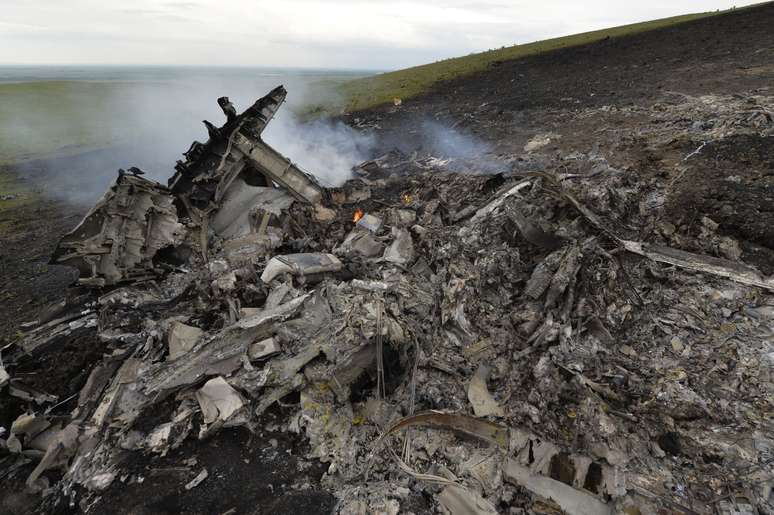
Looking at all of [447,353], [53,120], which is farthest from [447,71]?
[53,120]

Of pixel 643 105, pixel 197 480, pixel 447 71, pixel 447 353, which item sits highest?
pixel 447 71

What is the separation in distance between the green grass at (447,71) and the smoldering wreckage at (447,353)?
16.2m

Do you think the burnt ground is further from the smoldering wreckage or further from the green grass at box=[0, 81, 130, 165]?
the green grass at box=[0, 81, 130, 165]

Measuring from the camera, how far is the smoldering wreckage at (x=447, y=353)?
3801 mm

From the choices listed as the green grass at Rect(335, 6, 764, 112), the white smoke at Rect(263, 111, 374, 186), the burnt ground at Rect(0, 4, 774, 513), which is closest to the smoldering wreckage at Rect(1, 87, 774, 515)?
the burnt ground at Rect(0, 4, 774, 513)

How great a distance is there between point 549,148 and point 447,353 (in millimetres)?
7037

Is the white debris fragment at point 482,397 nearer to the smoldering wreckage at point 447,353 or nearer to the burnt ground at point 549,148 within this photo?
the smoldering wreckage at point 447,353

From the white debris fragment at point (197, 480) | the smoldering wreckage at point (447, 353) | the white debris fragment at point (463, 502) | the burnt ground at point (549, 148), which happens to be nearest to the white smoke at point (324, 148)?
the burnt ground at point (549, 148)

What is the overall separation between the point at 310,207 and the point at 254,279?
2.70 m

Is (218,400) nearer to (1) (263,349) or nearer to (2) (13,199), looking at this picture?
(1) (263,349)

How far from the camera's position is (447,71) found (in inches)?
999

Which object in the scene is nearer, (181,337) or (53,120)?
(181,337)

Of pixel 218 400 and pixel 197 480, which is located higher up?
pixel 218 400

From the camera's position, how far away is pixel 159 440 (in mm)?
4449
